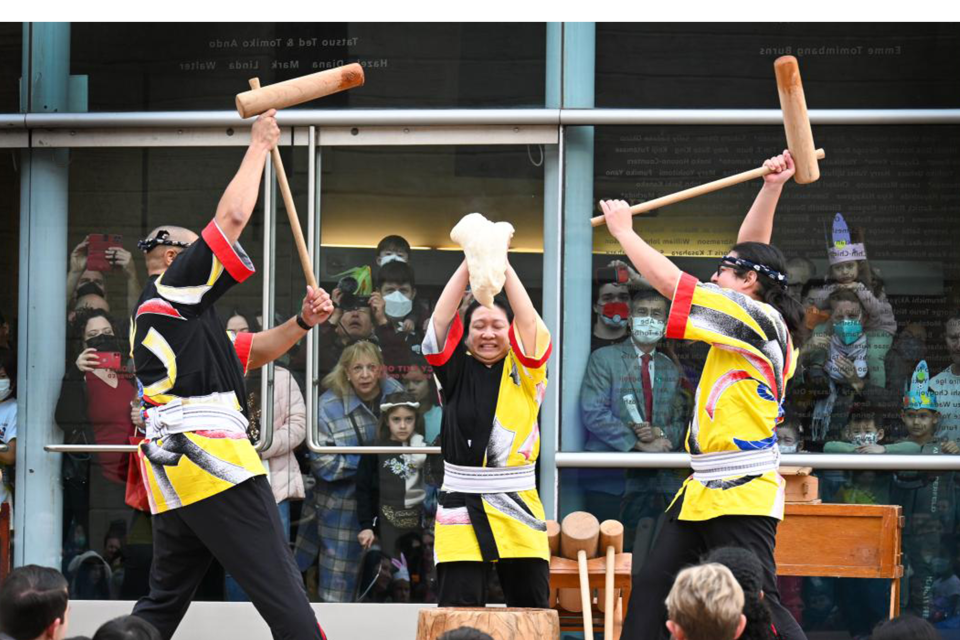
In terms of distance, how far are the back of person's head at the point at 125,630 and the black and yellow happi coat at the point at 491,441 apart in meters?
1.76

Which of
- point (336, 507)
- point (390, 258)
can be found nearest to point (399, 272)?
point (390, 258)

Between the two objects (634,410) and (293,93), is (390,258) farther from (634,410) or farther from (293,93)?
(293,93)

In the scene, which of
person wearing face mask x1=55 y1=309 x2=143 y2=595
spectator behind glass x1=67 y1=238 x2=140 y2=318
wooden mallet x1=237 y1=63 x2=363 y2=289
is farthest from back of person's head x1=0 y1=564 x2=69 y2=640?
spectator behind glass x1=67 y1=238 x2=140 y2=318

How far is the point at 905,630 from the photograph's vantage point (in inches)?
191

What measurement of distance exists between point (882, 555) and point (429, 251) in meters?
2.60

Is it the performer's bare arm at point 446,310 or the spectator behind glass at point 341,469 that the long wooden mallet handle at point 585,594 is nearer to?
the performer's bare arm at point 446,310

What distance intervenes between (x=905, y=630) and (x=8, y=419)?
15.8 feet

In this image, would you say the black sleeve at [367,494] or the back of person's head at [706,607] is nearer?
the back of person's head at [706,607]

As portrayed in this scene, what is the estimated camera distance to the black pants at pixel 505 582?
6.14 metres

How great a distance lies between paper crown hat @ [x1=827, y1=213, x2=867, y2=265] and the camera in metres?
7.49

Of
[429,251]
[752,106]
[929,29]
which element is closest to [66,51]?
[429,251]

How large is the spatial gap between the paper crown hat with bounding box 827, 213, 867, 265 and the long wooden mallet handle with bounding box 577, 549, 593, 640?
2.03 m

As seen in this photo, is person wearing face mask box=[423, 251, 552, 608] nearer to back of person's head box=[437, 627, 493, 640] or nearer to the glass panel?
back of person's head box=[437, 627, 493, 640]

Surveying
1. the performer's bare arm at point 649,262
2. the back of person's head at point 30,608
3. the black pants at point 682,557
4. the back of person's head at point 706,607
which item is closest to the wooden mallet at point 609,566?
the black pants at point 682,557
